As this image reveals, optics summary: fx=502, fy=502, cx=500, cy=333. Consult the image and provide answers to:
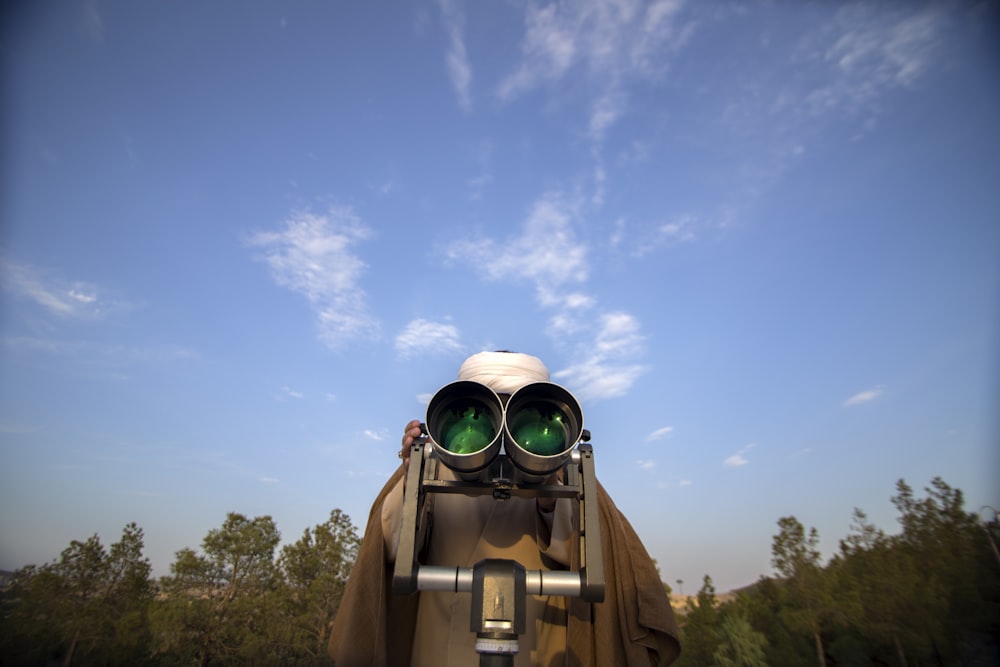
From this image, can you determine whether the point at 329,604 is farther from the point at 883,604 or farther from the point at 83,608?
the point at 883,604

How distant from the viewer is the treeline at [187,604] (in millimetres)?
24922

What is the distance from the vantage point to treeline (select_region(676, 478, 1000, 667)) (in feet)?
67.7

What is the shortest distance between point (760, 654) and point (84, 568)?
3561 cm

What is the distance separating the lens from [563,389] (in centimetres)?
225

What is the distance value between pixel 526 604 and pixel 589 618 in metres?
0.39

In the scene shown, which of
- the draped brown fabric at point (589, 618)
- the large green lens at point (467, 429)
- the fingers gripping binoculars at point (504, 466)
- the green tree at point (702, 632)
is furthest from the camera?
the green tree at point (702, 632)

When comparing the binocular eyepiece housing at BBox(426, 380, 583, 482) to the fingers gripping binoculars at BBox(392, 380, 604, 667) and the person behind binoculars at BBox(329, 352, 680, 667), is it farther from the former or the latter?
the person behind binoculars at BBox(329, 352, 680, 667)

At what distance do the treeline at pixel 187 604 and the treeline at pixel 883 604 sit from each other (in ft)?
68.0

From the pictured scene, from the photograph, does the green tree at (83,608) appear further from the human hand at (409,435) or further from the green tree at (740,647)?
the human hand at (409,435)

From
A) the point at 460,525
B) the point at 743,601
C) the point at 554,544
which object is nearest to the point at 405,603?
the point at 460,525

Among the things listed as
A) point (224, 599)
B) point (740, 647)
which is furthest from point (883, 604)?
point (224, 599)

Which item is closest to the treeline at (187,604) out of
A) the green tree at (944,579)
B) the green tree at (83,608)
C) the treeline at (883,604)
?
the green tree at (83,608)

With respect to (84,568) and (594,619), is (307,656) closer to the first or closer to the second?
(84,568)

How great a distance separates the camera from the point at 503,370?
2949 millimetres
